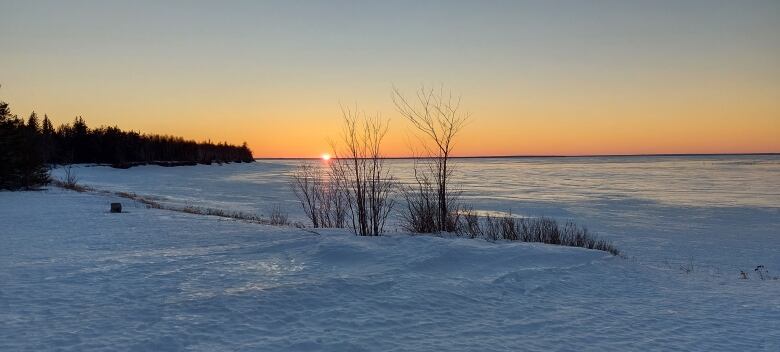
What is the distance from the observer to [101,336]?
4.46 metres

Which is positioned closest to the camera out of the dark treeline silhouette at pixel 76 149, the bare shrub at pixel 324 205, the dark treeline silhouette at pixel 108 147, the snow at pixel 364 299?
the snow at pixel 364 299

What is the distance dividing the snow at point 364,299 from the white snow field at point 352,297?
0.08 ft

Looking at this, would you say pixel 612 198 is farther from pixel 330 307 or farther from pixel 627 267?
pixel 330 307

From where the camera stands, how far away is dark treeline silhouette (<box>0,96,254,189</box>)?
84.9 ft

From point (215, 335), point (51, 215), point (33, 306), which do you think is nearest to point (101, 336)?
point (215, 335)

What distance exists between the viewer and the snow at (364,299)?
4.49 meters

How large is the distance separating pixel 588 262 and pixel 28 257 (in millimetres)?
8442

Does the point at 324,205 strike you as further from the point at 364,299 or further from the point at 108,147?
the point at 108,147

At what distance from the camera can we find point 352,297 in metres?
5.81

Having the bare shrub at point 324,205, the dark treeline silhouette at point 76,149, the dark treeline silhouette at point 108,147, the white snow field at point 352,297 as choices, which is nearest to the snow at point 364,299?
the white snow field at point 352,297

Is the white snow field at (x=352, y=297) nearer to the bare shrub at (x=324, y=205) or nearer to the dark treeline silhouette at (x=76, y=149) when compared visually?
the bare shrub at (x=324, y=205)

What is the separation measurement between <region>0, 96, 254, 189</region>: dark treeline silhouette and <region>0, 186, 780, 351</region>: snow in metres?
20.6

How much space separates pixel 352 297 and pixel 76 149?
94.4 m

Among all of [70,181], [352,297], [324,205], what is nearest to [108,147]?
[70,181]
